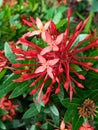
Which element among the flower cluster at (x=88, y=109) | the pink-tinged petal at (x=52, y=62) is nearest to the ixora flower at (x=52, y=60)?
the pink-tinged petal at (x=52, y=62)

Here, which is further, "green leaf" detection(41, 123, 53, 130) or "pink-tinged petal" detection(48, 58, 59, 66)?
"green leaf" detection(41, 123, 53, 130)

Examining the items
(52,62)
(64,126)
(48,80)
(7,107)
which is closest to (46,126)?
(64,126)

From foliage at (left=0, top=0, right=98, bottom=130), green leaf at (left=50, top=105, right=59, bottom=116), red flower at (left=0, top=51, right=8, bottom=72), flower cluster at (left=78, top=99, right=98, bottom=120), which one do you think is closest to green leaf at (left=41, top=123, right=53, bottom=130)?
foliage at (left=0, top=0, right=98, bottom=130)

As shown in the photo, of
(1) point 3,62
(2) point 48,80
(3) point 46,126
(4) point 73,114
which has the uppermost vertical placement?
(1) point 3,62

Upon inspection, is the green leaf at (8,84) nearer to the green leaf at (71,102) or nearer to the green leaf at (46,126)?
the green leaf at (71,102)

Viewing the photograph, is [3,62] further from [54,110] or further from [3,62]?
[54,110]

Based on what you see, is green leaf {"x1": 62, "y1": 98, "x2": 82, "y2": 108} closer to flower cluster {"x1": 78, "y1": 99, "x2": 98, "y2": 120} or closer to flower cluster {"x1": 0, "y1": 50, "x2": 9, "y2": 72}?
flower cluster {"x1": 78, "y1": 99, "x2": 98, "y2": 120}

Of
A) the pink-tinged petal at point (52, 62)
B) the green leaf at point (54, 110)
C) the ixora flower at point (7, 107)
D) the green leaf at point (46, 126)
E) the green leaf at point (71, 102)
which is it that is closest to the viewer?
the pink-tinged petal at point (52, 62)

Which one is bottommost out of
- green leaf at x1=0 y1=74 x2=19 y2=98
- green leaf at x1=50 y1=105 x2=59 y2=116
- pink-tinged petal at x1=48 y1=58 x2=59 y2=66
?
green leaf at x1=50 y1=105 x2=59 y2=116
